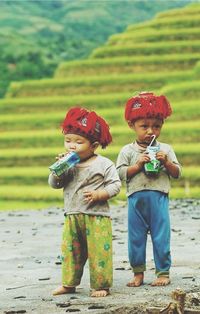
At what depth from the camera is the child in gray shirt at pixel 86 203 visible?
579 centimetres

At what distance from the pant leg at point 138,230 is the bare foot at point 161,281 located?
15cm

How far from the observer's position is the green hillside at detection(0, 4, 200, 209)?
848 inches

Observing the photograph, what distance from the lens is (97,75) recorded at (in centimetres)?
3084

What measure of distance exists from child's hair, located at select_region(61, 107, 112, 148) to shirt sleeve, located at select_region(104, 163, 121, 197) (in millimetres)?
193

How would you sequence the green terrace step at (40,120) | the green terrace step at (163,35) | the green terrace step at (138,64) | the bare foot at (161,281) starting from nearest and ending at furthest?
the bare foot at (161,281)
the green terrace step at (40,120)
the green terrace step at (138,64)
the green terrace step at (163,35)

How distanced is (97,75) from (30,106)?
3.55 meters

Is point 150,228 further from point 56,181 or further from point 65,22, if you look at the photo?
point 65,22

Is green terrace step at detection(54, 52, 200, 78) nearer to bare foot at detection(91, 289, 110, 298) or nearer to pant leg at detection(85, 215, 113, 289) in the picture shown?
pant leg at detection(85, 215, 113, 289)

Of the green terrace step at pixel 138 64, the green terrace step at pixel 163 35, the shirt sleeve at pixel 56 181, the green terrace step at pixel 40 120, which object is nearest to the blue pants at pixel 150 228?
the shirt sleeve at pixel 56 181

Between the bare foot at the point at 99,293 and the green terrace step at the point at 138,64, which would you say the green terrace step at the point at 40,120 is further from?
the bare foot at the point at 99,293

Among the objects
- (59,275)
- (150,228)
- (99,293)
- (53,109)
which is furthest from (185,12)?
(99,293)

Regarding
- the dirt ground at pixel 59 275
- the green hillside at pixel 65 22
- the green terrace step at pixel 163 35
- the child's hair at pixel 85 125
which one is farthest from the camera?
the green hillside at pixel 65 22

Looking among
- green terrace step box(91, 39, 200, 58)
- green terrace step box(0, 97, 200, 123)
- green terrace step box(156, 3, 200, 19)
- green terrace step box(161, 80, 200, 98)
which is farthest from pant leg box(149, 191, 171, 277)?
green terrace step box(156, 3, 200, 19)

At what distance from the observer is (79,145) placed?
592cm
